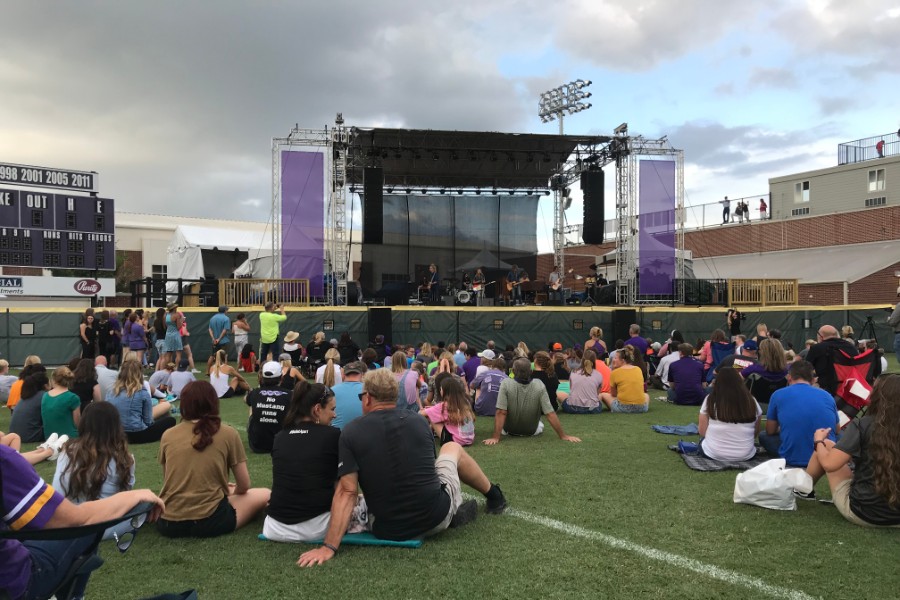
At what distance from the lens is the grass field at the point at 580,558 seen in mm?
3582

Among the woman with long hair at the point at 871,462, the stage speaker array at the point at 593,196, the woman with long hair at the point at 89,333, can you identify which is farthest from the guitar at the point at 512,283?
the woman with long hair at the point at 871,462

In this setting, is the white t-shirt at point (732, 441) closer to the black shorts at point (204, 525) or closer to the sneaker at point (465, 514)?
the sneaker at point (465, 514)

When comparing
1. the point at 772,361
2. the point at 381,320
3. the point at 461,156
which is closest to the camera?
the point at 772,361

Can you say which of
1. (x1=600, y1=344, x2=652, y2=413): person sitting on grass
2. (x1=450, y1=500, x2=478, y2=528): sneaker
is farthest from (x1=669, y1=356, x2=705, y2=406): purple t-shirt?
(x1=450, y1=500, x2=478, y2=528): sneaker

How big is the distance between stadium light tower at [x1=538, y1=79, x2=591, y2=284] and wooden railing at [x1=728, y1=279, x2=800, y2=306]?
283 inches

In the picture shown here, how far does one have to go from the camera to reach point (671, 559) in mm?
3988

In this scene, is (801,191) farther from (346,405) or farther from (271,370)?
(346,405)

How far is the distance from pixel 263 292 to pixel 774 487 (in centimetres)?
1779

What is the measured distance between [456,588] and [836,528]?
2.81 meters

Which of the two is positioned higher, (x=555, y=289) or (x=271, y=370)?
(x=555, y=289)

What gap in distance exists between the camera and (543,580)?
3.70m

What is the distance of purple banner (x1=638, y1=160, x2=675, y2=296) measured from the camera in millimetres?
23297

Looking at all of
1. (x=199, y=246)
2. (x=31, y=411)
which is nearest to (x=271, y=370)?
(x=31, y=411)

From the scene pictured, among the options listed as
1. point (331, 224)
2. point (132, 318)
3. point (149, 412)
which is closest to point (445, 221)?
point (331, 224)
